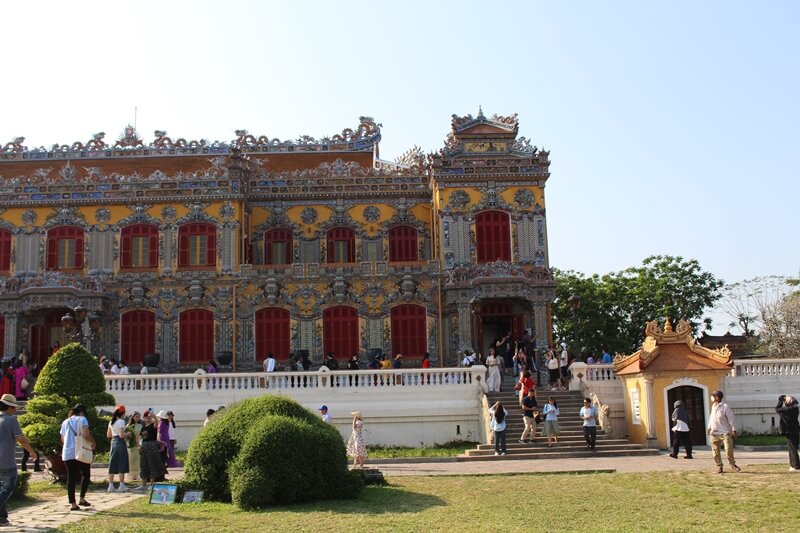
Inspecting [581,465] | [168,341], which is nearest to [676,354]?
[581,465]

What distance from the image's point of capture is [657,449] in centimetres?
2197

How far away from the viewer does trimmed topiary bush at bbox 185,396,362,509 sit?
1371 centimetres

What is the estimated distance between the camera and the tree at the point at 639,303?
142ft

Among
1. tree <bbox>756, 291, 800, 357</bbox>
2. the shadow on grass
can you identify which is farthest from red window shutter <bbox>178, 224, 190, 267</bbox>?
tree <bbox>756, 291, 800, 357</bbox>

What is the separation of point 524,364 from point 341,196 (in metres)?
11.6

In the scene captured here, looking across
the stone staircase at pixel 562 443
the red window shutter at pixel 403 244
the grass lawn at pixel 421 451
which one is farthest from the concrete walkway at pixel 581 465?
the red window shutter at pixel 403 244

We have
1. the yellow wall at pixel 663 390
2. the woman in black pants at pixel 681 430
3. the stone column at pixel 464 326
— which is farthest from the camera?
the stone column at pixel 464 326

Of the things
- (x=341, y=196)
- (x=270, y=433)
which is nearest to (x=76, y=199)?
(x=341, y=196)

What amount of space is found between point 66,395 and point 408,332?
53.1 feet

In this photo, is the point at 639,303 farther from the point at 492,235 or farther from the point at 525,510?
the point at 525,510

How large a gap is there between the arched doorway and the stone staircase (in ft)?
5.53

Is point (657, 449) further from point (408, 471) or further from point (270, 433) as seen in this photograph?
point (270, 433)

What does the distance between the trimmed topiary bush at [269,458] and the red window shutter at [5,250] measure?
22.2 m

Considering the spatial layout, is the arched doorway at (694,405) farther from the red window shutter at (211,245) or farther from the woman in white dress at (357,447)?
the red window shutter at (211,245)
